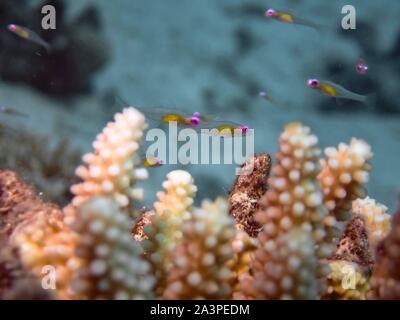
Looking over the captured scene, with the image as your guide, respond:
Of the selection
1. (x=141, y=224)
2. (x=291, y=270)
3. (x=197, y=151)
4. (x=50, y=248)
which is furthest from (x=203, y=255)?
(x=197, y=151)

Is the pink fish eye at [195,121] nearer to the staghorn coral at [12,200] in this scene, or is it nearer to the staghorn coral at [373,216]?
the staghorn coral at [373,216]

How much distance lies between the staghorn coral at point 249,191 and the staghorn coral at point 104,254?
5.68 ft

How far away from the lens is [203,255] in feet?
5.38

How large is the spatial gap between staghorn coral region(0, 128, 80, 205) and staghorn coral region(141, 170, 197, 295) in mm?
5377

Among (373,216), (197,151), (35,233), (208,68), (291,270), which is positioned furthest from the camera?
(208,68)

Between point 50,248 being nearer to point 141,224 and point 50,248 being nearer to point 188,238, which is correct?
point 188,238

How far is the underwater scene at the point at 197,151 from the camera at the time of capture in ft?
5.44

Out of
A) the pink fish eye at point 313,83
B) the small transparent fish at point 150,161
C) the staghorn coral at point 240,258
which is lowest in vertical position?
the staghorn coral at point 240,258

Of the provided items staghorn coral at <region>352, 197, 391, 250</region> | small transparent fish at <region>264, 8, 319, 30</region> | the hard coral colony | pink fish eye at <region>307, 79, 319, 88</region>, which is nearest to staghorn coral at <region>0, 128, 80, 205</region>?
pink fish eye at <region>307, 79, 319, 88</region>

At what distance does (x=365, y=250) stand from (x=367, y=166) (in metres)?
1.12

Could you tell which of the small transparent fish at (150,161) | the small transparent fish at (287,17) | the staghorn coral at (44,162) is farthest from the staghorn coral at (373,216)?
the small transparent fish at (287,17)

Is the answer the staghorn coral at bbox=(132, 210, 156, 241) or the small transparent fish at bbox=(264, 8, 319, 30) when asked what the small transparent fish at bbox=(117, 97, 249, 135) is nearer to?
the staghorn coral at bbox=(132, 210, 156, 241)

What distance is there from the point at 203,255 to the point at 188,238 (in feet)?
0.27

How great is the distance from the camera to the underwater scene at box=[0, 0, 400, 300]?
1.66m
